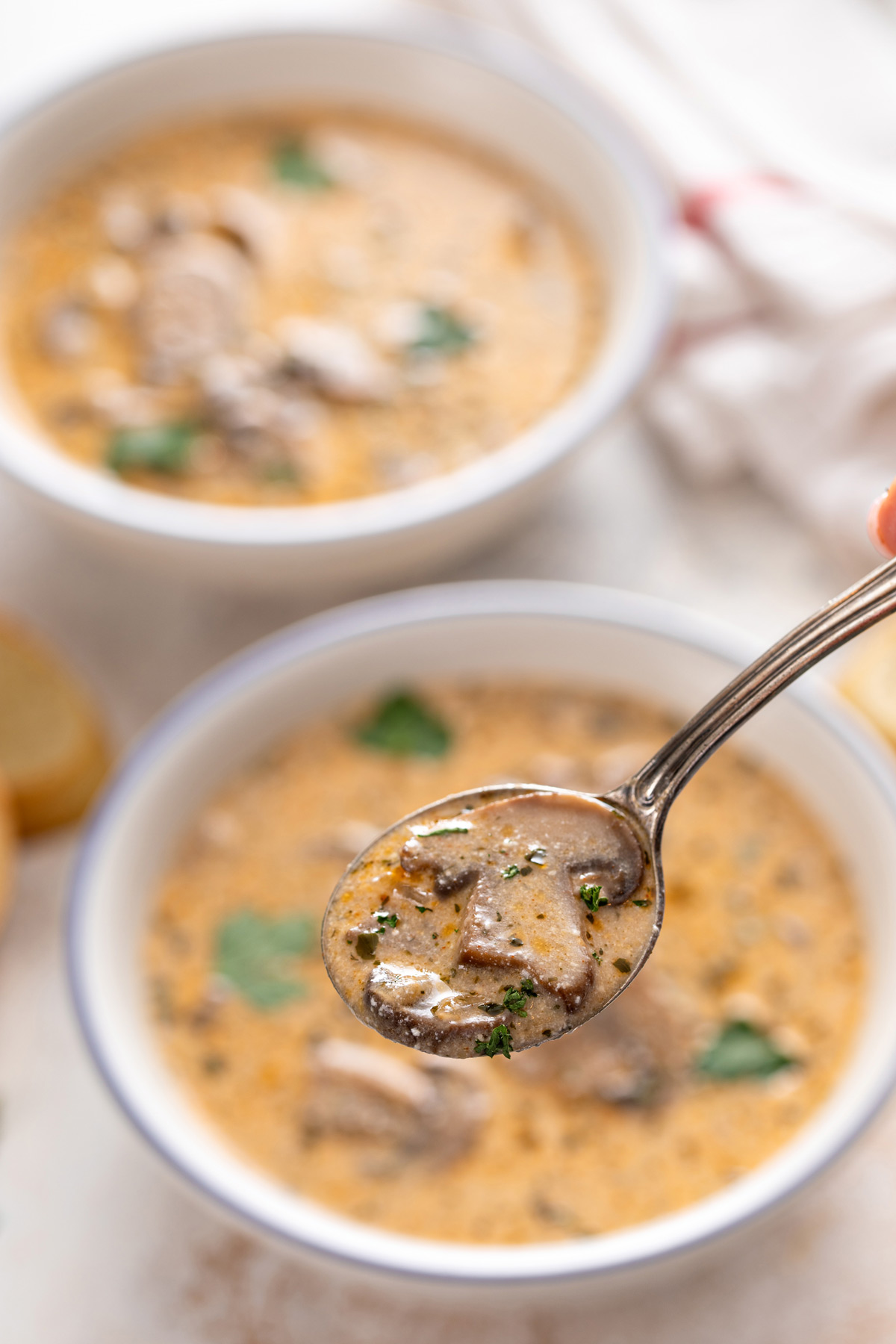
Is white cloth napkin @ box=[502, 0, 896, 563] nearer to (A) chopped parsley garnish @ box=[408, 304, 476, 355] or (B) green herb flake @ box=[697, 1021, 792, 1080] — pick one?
(A) chopped parsley garnish @ box=[408, 304, 476, 355]

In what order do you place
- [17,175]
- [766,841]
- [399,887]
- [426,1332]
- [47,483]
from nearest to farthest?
[399,887], [426,1332], [766,841], [47,483], [17,175]

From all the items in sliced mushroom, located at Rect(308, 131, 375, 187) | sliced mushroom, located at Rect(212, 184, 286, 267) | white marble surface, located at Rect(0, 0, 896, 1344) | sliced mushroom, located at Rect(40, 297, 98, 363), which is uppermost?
sliced mushroom, located at Rect(308, 131, 375, 187)

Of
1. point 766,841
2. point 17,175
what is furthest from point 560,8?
point 766,841

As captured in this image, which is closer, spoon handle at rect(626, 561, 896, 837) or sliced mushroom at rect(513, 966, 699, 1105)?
spoon handle at rect(626, 561, 896, 837)

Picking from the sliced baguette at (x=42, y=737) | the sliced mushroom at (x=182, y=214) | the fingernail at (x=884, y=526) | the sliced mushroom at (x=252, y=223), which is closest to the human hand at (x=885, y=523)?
the fingernail at (x=884, y=526)

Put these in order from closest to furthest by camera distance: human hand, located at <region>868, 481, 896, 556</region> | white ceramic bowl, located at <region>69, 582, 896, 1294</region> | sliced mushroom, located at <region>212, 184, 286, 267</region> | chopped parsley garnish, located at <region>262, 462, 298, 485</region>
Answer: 1. human hand, located at <region>868, 481, 896, 556</region>
2. white ceramic bowl, located at <region>69, 582, 896, 1294</region>
3. chopped parsley garnish, located at <region>262, 462, 298, 485</region>
4. sliced mushroom, located at <region>212, 184, 286, 267</region>

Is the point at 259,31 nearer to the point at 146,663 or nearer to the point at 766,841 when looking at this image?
the point at 146,663

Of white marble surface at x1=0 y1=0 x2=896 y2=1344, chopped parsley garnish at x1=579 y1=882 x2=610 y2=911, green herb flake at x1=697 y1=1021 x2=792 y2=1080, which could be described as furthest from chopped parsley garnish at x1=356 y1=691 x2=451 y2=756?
chopped parsley garnish at x1=579 y1=882 x2=610 y2=911

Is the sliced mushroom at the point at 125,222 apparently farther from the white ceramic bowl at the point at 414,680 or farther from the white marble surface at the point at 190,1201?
the white ceramic bowl at the point at 414,680
